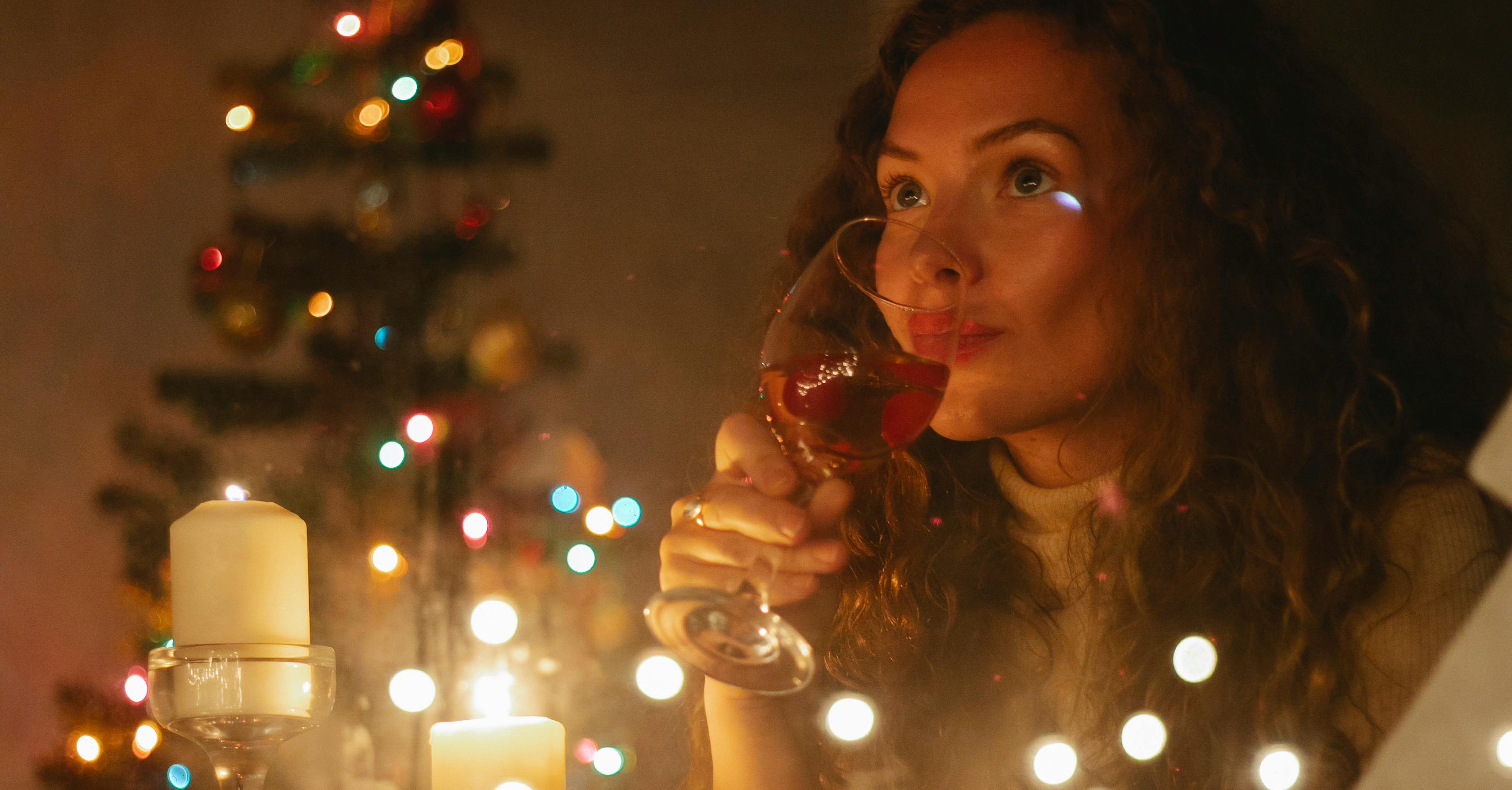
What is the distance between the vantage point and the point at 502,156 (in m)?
1.74

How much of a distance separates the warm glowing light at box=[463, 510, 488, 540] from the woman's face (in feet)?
2.59

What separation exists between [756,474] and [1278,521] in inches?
23.6

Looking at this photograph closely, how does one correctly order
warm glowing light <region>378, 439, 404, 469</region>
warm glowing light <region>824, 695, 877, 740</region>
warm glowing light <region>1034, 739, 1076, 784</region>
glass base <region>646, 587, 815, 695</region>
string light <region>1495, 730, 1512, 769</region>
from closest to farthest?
1. string light <region>1495, 730, 1512, 769</region>
2. glass base <region>646, 587, 815, 695</region>
3. warm glowing light <region>1034, 739, 1076, 784</region>
4. warm glowing light <region>824, 695, 877, 740</region>
5. warm glowing light <region>378, 439, 404, 469</region>

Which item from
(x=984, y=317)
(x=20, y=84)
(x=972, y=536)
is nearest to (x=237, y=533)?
(x=984, y=317)

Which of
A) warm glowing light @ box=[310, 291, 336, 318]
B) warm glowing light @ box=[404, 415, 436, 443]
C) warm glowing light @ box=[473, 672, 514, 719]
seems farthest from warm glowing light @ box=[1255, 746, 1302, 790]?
warm glowing light @ box=[310, 291, 336, 318]

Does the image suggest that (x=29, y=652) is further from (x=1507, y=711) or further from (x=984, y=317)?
(x=1507, y=711)

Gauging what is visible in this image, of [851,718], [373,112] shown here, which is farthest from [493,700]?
[373,112]

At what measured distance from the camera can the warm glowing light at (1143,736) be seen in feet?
3.79

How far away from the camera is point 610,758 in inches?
66.1

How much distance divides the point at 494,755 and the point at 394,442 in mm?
866

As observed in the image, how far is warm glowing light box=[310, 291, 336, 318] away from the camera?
170 cm

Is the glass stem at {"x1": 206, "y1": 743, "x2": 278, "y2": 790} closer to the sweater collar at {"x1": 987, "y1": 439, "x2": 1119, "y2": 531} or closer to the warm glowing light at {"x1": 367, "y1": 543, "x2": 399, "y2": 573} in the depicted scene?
the warm glowing light at {"x1": 367, "y1": 543, "x2": 399, "y2": 573}

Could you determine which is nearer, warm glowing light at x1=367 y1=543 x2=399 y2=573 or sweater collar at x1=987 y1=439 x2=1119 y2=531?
sweater collar at x1=987 y1=439 x2=1119 y2=531

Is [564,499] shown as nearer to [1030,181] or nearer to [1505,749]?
[1030,181]
